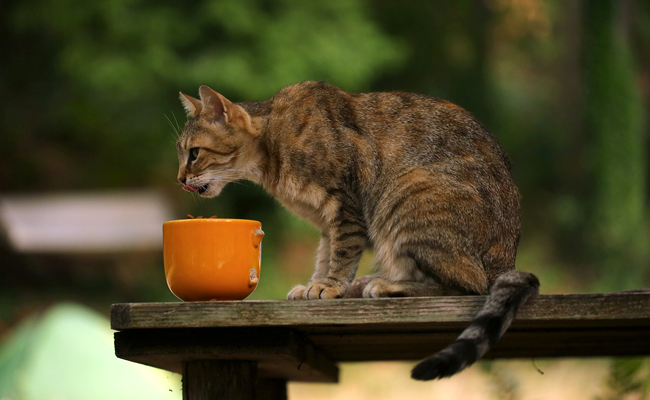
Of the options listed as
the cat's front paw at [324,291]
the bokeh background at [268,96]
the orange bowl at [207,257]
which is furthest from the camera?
the bokeh background at [268,96]

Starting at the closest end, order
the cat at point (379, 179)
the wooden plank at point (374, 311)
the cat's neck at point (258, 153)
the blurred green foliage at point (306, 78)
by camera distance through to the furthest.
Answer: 1. the wooden plank at point (374, 311)
2. the cat at point (379, 179)
3. the cat's neck at point (258, 153)
4. the blurred green foliage at point (306, 78)

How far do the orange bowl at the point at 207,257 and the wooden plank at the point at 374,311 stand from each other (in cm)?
11

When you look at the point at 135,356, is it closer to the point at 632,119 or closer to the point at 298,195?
the point at 298,195

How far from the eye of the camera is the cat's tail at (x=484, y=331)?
1.55m

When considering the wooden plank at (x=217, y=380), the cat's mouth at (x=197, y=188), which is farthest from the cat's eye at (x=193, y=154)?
the wooden plank at (x=217, y=380)

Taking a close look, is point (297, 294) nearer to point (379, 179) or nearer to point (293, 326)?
point (379, 179)

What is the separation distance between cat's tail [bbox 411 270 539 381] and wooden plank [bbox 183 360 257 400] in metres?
0.59

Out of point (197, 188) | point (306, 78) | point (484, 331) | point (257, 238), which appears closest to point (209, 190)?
point (197, 188)

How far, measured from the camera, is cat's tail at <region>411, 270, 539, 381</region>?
1.55m

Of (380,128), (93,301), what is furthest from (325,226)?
(93,301)

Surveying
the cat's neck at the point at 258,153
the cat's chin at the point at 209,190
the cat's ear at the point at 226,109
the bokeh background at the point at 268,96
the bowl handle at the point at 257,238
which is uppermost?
the bowl handle at the point at 257,238

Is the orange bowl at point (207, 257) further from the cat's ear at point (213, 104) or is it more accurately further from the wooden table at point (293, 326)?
the cat's ear at point (213, 104)

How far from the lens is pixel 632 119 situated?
8.31 meters

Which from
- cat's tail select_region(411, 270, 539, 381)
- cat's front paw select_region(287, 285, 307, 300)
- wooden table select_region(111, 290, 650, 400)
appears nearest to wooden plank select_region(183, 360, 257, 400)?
wooden table select_region(111, 290, 650, 400)
